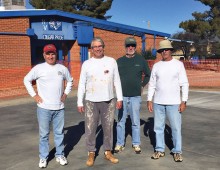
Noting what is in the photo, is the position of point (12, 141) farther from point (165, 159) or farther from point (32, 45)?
point (32, 45)

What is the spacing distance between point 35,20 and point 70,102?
7324 millimetres

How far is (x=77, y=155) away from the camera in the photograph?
5184 mm

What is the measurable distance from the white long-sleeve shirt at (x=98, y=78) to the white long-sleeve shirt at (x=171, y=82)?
73cm

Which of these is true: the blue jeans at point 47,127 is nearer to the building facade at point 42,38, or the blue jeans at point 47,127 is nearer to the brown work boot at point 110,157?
the brown work boot at point 110,157

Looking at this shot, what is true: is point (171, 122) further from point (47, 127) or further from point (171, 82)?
point (47, 127)

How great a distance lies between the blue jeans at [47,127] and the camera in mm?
4500

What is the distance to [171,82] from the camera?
460 cm

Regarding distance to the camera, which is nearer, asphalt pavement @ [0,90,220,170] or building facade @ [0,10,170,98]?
asphalt pavement @ [0,90,220,170]

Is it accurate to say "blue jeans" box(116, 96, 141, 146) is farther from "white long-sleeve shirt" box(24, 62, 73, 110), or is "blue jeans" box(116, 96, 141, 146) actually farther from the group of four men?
"white long-sleeve shirt" box(24, 62, 73, 110)

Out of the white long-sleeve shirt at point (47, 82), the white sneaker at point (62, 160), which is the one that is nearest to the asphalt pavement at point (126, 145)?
the white sneaker at point (62, 160)

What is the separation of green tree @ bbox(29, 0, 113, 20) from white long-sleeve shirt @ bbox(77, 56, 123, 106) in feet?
127

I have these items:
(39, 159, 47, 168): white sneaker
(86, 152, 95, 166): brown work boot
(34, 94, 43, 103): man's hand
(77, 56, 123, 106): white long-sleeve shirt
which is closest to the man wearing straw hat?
(77, 56, 123, 106): white long-sleeve shirt

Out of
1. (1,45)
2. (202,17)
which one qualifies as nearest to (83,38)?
Answer: (1,45)

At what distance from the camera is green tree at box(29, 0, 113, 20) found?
41.3 meters
